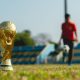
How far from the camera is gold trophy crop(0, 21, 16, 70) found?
1166 centimetres

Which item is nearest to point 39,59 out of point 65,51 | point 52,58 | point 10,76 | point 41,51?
point 41,51

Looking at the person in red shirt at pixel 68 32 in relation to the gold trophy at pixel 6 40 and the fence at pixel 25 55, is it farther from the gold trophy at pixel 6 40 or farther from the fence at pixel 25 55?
the fence at pixel 25 55

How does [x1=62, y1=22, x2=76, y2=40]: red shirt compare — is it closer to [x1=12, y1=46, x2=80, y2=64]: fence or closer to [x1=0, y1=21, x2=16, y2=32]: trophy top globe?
[x1=0, y1=21, x2=16, y2=32]: trophy top globe

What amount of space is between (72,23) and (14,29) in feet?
26.9

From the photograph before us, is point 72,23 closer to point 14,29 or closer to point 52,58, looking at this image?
point 14,29

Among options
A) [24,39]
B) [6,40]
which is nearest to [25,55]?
[6,40]

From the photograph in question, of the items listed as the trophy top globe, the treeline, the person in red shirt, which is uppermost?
the trophy top globe

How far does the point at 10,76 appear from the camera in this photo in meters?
9.88

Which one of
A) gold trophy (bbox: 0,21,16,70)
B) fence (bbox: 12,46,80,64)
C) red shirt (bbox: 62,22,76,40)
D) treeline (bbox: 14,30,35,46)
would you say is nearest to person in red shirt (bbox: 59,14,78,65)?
red shirt (bbox: 62,22,76,40)

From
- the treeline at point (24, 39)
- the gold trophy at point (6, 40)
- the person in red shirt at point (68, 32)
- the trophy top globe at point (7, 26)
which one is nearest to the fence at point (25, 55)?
the person in red shirt at point (68, 32)

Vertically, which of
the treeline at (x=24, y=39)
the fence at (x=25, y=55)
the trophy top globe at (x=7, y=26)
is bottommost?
the treeline at (x=24, y=39)

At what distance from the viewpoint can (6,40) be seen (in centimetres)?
1191

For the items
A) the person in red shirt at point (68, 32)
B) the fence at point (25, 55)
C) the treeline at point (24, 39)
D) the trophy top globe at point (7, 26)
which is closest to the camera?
the trophy top globe at point (7, 26)

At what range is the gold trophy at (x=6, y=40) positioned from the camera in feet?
38.3
